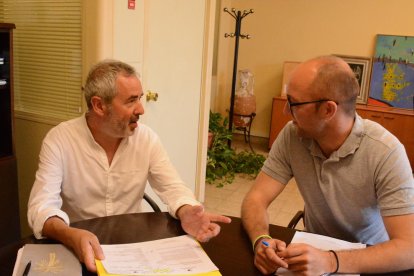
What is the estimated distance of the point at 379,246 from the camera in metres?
1.29

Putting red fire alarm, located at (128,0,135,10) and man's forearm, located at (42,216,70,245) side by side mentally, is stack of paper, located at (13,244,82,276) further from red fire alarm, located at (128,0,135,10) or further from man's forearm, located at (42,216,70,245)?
red fire alarm, located at (128,0,135,10)

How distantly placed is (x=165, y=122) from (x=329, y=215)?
1639 mm

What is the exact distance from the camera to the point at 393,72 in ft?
16.9

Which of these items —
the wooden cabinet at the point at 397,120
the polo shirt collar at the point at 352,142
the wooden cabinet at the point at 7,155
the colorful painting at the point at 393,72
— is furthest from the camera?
the colorful painting at the point at 393,72

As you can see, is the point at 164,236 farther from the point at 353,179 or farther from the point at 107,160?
the point at 353,179

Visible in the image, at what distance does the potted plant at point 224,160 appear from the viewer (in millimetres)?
4578

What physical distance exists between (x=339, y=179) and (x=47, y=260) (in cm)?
102

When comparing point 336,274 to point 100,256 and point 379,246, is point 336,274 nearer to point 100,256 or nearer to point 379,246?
point 379,246

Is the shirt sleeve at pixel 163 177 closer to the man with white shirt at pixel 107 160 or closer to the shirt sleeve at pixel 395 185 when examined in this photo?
the man with white shirt at pixel 107 160

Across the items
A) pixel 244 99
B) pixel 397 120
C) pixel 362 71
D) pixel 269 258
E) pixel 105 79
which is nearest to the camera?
pixel 269 258

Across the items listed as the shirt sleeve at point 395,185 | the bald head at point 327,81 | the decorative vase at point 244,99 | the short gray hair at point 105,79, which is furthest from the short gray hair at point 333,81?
the decorative vase at point 244,99

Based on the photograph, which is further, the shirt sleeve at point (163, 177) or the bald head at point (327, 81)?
the shirt sleeve at point (163, 177)

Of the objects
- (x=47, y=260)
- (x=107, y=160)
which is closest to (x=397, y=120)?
(x=107, y=160)

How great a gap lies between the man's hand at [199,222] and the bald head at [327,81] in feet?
1.81
